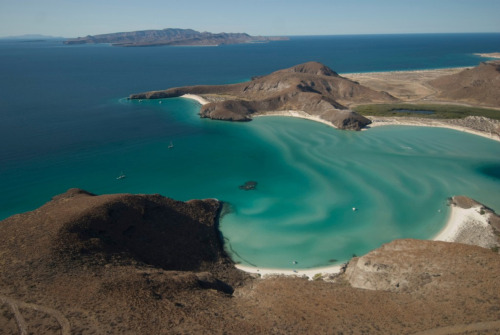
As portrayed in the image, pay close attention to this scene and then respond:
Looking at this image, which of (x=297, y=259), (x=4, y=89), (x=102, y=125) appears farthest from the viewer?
(x=4, y=89)

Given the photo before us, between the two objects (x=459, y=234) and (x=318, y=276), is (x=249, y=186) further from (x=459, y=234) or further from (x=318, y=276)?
(x=459, y=234)

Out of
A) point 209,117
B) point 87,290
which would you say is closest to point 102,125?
point 209,117

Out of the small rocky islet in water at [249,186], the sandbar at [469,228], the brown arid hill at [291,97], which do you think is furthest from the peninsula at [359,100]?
the sandbar at [469,228]

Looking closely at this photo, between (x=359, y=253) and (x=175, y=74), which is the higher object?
(x=175, y=74)

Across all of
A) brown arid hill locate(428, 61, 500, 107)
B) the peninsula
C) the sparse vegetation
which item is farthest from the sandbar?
brown arid hill locate(428, 61, 500, 107)

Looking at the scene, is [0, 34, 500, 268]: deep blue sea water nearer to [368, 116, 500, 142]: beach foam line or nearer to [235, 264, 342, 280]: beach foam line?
[235, 264, 342, 280]: beach foam line

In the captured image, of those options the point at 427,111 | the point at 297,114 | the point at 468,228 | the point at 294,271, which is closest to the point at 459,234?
the point at 468,228

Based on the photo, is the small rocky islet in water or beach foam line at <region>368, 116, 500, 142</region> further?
beach foam line at <region>368, 116, 500, 142</region>

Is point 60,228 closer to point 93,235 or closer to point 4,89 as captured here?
point 93,235
